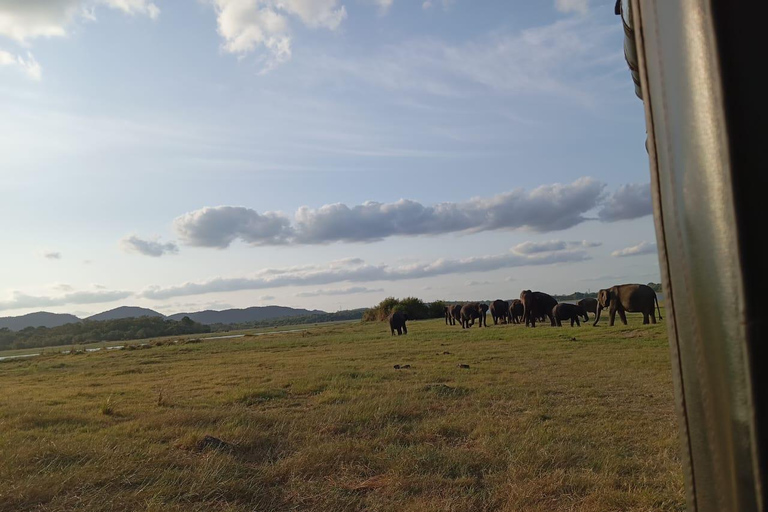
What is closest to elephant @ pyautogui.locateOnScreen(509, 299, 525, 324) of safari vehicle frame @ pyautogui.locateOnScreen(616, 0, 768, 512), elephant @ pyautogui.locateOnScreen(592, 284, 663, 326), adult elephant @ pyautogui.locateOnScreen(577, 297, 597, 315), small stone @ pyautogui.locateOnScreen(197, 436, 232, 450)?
adult elephant @ pyautogui.locateOnScreen(577, 297, 597, 315)

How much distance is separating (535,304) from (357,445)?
25.5 metres

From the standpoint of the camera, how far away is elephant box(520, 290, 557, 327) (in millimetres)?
29656

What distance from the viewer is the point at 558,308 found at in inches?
1113

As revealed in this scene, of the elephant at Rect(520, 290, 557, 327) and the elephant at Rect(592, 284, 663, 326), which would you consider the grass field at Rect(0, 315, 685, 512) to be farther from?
the elephant at Rect(520, 290, 557, 327)

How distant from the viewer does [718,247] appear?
4.09 ft

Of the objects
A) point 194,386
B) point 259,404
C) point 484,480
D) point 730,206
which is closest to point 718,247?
point 730,206

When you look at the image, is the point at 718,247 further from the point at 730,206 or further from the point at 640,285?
the point at 640,285

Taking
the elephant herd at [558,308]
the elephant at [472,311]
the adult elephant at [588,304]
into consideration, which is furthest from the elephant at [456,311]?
the adult elephant at [588,304]

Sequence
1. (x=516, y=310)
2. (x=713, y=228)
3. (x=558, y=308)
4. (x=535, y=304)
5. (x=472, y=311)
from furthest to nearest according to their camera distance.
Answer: (x=472, y=311), (x=516, y=310), (x=535, y=304), (x=558, y=308), (x=713, y=228)

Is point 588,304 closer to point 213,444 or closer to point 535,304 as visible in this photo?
point 535,304

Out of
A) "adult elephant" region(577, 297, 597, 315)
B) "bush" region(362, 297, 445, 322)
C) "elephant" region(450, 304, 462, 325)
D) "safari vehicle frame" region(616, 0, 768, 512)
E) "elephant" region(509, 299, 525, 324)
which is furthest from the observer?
"bush" region(362, 297, 445, 322)

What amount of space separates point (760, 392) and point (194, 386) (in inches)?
443

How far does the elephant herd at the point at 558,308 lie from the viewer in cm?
2388

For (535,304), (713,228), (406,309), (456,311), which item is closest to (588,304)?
(535,304)
